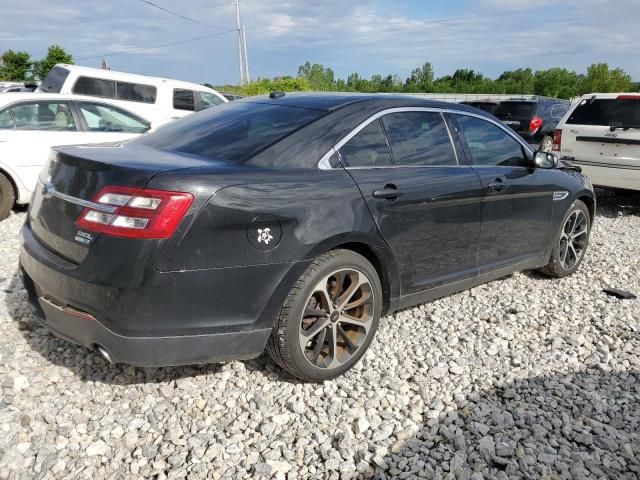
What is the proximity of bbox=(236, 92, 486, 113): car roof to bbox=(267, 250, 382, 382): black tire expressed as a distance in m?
0.96

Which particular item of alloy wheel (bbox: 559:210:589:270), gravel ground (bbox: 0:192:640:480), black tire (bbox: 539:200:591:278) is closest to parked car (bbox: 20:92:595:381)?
gravel ground (bbox: 0:192:640:480)

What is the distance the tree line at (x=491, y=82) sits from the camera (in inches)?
1806

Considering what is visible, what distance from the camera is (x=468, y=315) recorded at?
4203 millimetres

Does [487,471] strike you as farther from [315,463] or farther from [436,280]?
[436,280]

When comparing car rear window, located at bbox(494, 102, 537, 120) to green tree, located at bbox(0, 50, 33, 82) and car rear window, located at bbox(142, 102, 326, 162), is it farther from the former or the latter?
green tree, located at bbox(0, 50, 33, 82)


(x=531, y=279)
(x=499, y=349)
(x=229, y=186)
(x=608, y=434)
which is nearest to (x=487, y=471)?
(x=608, y=434)

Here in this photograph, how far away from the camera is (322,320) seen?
10.1 ft

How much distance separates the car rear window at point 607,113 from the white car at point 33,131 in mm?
6666

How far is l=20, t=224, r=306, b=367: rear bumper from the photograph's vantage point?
2.48 metres

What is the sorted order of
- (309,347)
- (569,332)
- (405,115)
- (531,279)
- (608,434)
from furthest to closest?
(531,279) → (569,332) → (405,115) → (309,347) → (608,434)

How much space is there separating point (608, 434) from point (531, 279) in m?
2.38

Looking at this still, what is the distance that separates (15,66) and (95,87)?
35.0 meters

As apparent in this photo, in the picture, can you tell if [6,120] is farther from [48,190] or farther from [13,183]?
[48,190]

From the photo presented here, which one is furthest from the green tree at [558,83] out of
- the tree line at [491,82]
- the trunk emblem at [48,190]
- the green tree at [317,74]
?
the trunk emblem at [48,190]
